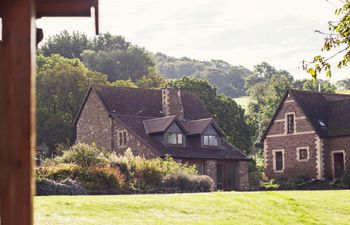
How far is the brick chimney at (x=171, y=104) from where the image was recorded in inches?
2180

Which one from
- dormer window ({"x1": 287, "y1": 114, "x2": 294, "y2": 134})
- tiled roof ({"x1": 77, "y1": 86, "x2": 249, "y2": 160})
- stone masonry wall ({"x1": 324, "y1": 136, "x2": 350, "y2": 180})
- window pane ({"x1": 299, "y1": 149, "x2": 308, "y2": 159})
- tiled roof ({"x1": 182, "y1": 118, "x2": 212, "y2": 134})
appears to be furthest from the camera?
dormer window ({"x1": 287, "y1": 114, "x2": 294, "y2": 134})

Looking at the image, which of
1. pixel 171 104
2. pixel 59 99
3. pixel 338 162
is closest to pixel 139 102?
pixel 171 104

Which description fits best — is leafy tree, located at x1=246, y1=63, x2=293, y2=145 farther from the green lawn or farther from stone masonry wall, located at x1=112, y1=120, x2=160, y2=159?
the green lawn

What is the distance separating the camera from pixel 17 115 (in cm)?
426

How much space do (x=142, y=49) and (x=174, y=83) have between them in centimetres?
4148

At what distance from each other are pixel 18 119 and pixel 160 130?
4542cm

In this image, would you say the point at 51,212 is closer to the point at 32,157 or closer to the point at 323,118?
the point at 32,157

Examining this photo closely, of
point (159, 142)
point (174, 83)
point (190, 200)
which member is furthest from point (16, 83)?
point (174, 83)

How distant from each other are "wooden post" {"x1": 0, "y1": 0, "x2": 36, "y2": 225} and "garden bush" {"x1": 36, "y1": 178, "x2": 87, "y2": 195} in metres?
23.4

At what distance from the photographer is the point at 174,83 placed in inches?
2805

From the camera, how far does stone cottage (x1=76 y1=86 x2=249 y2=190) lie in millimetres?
49719

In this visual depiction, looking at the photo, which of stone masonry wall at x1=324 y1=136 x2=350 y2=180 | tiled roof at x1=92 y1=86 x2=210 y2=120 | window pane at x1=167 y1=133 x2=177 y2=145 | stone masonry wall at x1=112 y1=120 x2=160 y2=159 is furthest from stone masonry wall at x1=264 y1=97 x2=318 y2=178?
stone masonry wall at x1=112 y1=120 x2=160 y2=159

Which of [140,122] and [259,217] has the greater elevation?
[140,122]

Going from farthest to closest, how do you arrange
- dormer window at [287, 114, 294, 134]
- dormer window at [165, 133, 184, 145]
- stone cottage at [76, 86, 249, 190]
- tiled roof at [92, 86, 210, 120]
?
dormer window at [287, 114, 294, 134] → tiled roof at [92, 86, 210, 120] → dormer window at [165, 133, 184, 145] → stone cottage at [76, 86, 249, 190]
